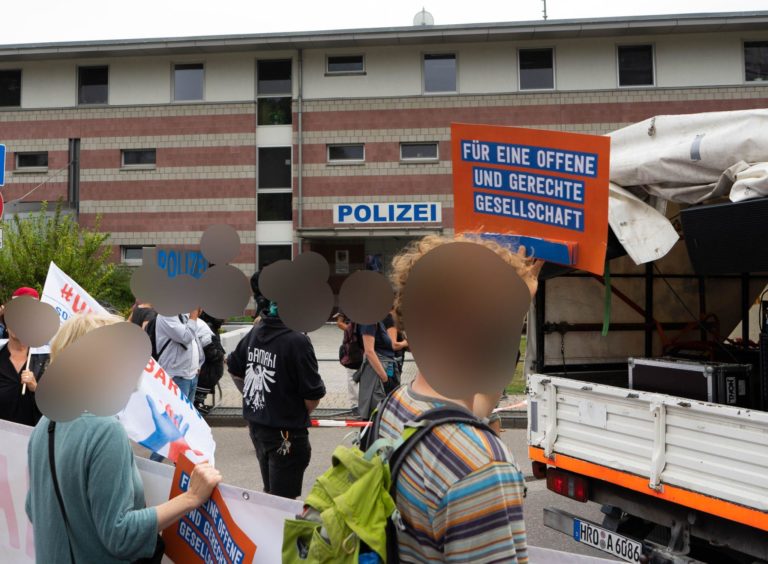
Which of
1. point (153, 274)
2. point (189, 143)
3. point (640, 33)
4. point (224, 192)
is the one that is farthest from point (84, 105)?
point (153, 274)

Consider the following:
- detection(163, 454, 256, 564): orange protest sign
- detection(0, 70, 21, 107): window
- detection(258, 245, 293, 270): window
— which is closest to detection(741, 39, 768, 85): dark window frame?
detection(258, 245, 293, 270): window

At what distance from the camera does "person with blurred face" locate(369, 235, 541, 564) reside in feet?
4.17

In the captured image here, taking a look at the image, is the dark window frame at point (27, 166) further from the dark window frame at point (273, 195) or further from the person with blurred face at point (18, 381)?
the person with blurred face at point (18, 381)

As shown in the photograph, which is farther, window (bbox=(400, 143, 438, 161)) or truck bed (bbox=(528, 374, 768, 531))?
window (bbox=(400, 143, 438, 161))

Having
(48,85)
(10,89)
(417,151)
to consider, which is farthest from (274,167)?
(10,89)

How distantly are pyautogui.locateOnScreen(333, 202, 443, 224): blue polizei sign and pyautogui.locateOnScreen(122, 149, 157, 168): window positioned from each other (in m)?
27.4

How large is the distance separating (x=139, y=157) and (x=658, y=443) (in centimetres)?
2742

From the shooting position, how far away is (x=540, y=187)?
2811 millimetres

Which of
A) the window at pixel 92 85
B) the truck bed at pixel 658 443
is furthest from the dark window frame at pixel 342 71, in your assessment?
the truck bed at pixel 658 443

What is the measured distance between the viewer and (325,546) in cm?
135

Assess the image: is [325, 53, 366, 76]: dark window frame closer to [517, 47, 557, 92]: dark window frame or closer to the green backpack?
[517, 47, 557, 92]: dark window frame

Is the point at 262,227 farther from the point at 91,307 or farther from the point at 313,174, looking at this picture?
the point at 91,307

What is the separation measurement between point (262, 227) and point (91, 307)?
972 inches

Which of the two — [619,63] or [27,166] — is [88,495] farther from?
[27,166]
